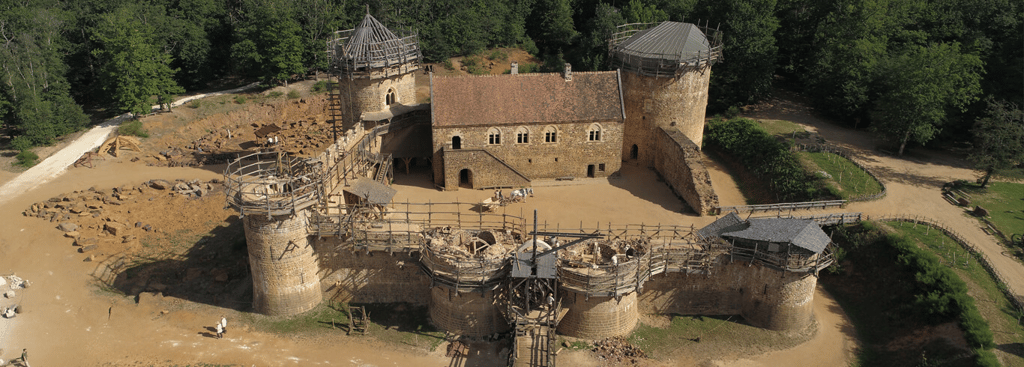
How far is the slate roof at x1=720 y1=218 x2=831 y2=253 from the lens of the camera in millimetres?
37281

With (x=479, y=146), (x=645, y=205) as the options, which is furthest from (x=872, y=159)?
(x=479, y=146)

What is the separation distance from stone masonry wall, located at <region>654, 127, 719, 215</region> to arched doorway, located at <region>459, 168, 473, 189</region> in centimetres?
1474

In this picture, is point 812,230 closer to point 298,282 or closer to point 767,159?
point 767,159

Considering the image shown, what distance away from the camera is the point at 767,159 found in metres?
56.9

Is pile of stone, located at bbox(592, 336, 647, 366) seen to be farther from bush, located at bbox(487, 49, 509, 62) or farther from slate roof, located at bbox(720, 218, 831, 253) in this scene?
bush, located at bbox(487, 49, 509, 62)

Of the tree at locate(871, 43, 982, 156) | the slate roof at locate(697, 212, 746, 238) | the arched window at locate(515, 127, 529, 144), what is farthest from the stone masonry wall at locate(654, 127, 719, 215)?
the tree at locate(871, 43, 982, 156)

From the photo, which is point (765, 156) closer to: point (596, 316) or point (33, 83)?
point (596, 316)

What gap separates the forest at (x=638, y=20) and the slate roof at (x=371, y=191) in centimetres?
2953

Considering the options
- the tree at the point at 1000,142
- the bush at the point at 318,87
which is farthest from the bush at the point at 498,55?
the tree at the point at 1000,142

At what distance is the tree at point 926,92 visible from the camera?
55531 millimetres

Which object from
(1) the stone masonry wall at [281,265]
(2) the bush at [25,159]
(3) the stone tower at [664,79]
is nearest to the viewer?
(1) the stone masonry wall at [281,265]

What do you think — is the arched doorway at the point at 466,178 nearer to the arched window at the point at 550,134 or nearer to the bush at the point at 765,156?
the arched window at the point at 550,134

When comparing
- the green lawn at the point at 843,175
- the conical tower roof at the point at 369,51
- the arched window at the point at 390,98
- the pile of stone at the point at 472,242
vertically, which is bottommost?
the pile of stone at the point at 472,242

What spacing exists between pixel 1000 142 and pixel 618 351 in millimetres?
33389
